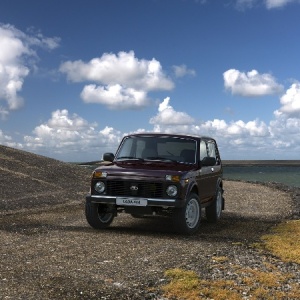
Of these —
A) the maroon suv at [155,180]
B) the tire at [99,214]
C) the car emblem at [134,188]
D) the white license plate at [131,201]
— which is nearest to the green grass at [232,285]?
the maroon suv at [155,180]

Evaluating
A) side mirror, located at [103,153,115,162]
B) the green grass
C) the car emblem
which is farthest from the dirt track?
side mirror, located at [103,153,115,162]

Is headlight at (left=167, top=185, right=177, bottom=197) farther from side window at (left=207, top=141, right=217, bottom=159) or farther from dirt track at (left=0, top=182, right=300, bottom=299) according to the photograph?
side window at (left=207, top=141, right=217, bottom=159)

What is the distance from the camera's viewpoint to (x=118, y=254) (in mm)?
8109

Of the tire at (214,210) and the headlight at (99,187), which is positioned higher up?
the headlight at (99,187)

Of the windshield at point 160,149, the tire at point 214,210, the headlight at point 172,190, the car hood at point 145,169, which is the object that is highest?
the windshield at point 160,149

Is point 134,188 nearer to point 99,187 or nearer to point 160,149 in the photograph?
point 99,187

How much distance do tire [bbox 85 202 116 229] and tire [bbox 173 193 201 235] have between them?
1.65 m

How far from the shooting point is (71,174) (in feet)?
91.5

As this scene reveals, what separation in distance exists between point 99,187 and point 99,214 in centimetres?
105

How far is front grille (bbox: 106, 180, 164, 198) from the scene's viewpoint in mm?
9922

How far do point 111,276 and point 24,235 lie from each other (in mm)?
4409

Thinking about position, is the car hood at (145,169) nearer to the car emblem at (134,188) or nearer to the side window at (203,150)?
the car emblem at (134,188)

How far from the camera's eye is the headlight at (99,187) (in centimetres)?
1034

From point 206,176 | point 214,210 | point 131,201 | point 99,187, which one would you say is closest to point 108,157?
point 99,187
